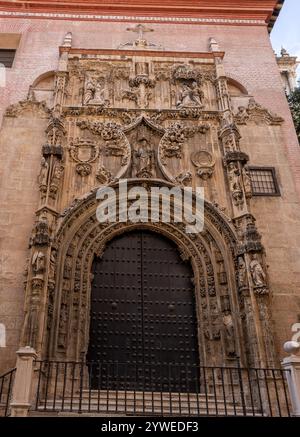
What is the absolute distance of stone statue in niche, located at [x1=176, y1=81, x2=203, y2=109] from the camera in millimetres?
13094

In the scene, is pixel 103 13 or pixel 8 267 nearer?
pixel 8 267

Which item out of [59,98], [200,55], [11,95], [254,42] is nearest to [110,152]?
[59,98]

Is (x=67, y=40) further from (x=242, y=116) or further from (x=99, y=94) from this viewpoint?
(x=242, y=116)

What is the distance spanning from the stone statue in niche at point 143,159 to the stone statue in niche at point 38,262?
334cm

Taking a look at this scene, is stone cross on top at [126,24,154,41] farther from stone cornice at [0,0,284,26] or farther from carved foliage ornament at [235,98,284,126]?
carved foliage ornament at [235,98,284,126]

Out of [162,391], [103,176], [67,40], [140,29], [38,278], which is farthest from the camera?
[140,29]

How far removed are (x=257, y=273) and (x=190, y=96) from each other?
6.06 m

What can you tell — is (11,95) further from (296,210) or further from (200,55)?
(296,210)

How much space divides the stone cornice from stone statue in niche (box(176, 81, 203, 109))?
3875 mm

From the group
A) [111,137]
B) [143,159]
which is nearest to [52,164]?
[111,137]

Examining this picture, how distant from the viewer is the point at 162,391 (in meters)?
8.70

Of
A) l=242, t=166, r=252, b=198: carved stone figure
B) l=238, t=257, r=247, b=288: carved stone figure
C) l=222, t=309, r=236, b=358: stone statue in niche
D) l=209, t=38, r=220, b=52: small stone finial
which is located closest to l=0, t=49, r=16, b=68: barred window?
l=209, t=38, r=220, b=52: small stone finial

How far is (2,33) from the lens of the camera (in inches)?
596
